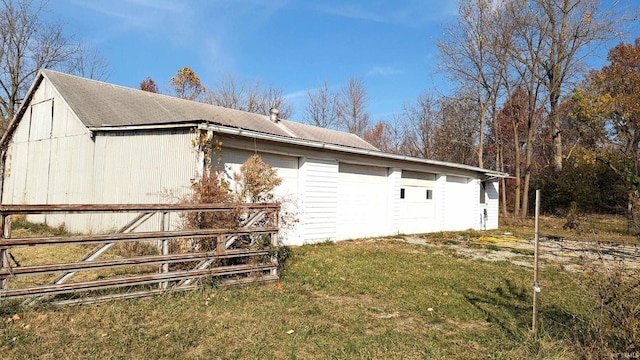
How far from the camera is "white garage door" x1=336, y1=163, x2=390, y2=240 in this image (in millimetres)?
11695

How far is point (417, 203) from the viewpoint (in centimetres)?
1446

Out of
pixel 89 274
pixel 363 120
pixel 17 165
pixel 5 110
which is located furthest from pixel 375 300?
pixel 363 120

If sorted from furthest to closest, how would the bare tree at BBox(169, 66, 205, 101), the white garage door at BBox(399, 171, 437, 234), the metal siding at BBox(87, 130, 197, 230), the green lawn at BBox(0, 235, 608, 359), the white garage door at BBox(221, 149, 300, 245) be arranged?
1. the bare tree at BBox(169, 66, 205, 101)
2. the white garage door at BBox(399, 171, 437, 234)
3. the white garage door at BBox(221, 149, 300, 245)
4. the metal siding at BBox(87, 130, 197, 230)
5. the green lawn at BBox(0, 235, 608, 359)

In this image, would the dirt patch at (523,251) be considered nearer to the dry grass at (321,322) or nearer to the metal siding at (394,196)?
the metal siding at (394,196)

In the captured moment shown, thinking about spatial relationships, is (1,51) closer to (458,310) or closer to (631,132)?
(458,310)

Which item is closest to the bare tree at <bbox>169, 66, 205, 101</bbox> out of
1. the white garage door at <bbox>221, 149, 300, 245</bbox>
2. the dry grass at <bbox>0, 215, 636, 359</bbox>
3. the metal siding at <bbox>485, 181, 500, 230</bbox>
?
the metal siding at <bbox>485, 181, 500, 230</bbox>

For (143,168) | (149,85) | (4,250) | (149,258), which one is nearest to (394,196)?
(143,168)

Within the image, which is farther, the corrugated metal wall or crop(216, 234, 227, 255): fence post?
the corrugated metal wall

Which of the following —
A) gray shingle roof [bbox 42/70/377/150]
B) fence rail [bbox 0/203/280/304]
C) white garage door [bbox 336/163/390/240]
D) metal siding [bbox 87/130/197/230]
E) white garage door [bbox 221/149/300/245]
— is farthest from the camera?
white garage door [bbox 336/163/390/240]

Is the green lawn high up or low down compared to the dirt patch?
down

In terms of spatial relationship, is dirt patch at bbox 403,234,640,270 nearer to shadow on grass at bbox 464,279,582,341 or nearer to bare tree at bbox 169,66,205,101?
shadow on grass at bbox 464,279,582,341

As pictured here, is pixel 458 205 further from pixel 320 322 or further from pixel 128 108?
pixel 320 322

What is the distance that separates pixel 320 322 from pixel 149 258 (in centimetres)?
229

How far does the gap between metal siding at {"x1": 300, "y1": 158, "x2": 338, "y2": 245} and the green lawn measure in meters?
3.62
